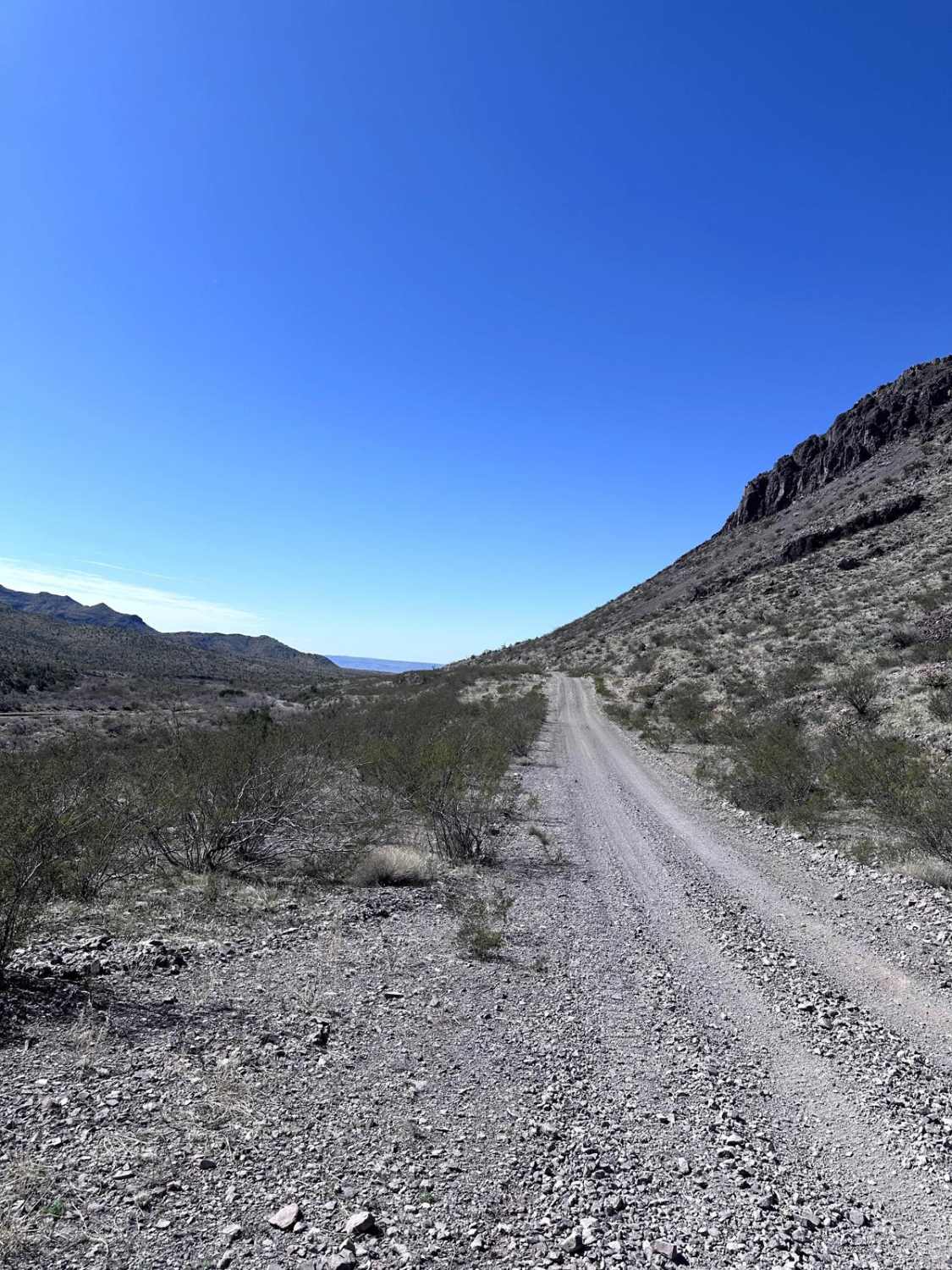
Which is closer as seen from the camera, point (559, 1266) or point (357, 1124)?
point (559, 1266)

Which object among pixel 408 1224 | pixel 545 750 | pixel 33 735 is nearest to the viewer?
pixel 408 1224

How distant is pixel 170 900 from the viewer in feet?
25.6

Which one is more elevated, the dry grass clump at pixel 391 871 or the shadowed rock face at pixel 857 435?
the shadowed rock face at pixel 857 435

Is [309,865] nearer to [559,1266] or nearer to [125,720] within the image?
[559,1266]

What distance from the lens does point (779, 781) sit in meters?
13.1

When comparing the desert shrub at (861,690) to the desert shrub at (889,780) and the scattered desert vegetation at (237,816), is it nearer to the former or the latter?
the desert shrub at (889,780)

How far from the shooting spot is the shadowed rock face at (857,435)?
64438 millimetres

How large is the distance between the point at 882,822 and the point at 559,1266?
10.3 metres

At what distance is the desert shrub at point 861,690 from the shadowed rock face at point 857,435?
59.1 m

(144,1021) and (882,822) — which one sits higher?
(882,822)

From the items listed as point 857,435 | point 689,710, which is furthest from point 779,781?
point 857,435

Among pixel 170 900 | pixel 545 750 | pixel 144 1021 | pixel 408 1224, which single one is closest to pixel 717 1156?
pixel 408 1224

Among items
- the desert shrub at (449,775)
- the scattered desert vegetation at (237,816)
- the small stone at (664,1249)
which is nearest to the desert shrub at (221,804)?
the scattered desert vegetation at (237,816)

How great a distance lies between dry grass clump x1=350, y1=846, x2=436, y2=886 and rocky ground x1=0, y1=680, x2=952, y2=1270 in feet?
3.28
